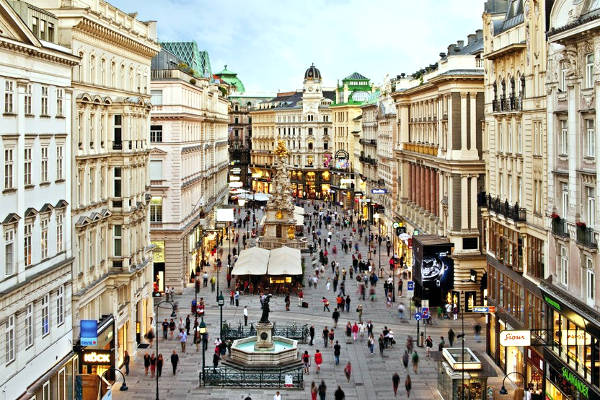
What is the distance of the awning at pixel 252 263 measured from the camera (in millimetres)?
64625

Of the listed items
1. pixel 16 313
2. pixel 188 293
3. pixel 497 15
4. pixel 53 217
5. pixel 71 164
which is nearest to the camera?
pixel 16 313

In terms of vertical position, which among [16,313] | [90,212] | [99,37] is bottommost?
[16,313]

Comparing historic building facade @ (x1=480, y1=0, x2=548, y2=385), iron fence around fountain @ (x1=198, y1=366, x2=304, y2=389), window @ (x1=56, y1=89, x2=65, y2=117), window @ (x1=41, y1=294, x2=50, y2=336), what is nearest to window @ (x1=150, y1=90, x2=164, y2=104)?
historic building facade @ (x1=480, y1=0, x2=548, y2=385)

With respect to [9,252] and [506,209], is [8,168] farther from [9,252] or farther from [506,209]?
[506,209]

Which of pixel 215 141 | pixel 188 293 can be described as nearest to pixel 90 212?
Result: pixel 188 293

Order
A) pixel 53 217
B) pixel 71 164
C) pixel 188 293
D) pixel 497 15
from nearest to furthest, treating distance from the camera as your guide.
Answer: pixel 53 217
pixel 71 164
pixel 497 15
pixel 188 293

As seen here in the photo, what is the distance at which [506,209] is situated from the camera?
140ft

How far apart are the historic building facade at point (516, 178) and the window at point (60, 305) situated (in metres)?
20.5

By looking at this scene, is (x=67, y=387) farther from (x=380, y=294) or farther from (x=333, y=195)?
(x=333, y=195)

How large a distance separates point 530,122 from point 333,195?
112266 millimetres

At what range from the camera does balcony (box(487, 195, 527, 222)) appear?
40.2 metres

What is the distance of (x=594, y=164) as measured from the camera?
30188 mm

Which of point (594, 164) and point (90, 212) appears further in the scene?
point (90, 212)

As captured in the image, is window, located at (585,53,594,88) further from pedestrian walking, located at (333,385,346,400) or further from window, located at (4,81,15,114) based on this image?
window, located at (4,81,15,114)
